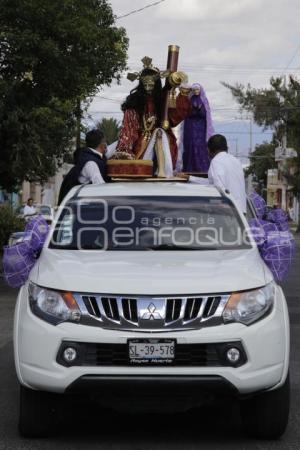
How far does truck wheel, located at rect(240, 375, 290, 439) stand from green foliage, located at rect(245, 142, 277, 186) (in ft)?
304

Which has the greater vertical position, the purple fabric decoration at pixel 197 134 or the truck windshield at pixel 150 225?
the purple fabric decoration at pixel 197 134

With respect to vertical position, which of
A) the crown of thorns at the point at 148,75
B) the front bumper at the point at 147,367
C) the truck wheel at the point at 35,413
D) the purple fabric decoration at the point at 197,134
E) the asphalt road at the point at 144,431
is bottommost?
the asphalt road at the point at 144,431

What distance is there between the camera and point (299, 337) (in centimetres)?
970

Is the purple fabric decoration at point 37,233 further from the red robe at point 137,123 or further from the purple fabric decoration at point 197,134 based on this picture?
the purple fabric decoration at point 197,134

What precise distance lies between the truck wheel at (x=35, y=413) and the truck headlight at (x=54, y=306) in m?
0.48

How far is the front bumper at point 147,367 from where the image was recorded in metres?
5.09

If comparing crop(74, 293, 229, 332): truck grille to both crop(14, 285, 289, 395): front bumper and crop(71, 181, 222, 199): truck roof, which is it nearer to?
crop(14, 285, 289, 395): front bumper

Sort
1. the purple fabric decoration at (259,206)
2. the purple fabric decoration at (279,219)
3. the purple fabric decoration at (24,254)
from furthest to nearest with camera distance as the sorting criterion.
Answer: the purple fabric decoration at (259,206)
the purple fabric decoration at (279,219)
the purple fabric decoration at (24,254)

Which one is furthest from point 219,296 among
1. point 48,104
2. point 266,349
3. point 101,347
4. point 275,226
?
point 48,104

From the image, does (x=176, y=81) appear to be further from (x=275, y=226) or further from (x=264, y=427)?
(x=264, y=427)

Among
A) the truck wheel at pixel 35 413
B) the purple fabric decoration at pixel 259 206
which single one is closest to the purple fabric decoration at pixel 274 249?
the truck wheel at pixel 35 413

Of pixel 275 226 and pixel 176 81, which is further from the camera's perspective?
pixel 176 81

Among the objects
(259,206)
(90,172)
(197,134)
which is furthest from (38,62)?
(259,206)

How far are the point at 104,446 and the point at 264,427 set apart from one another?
102 cm
